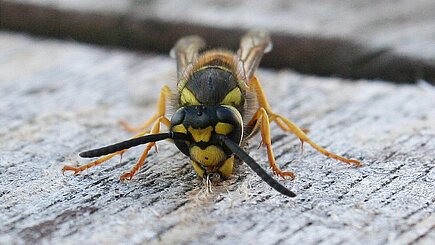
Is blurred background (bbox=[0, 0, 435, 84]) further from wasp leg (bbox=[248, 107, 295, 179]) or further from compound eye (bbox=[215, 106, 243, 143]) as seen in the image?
compound eye (bbox=[215, 106, 243, 143])

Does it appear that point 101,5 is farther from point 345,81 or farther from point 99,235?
point 99,235

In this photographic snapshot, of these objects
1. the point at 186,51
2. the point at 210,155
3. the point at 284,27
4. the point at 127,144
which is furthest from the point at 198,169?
the point at 284,27

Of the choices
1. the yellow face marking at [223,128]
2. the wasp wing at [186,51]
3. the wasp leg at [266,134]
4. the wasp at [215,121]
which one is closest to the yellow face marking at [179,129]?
the wasp at [215,121]

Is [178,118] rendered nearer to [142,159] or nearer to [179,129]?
[179,129]

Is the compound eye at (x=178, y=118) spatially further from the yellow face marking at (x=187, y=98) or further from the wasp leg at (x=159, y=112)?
the wasp leg at (x=159, y=112)

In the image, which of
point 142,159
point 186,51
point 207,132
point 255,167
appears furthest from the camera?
point 186,51

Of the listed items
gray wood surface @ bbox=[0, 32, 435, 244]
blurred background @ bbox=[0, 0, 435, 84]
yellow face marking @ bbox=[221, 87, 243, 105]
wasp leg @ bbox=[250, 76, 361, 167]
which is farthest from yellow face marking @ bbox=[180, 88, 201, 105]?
blurred background @ bbox=[0, 0, 435, 84]
